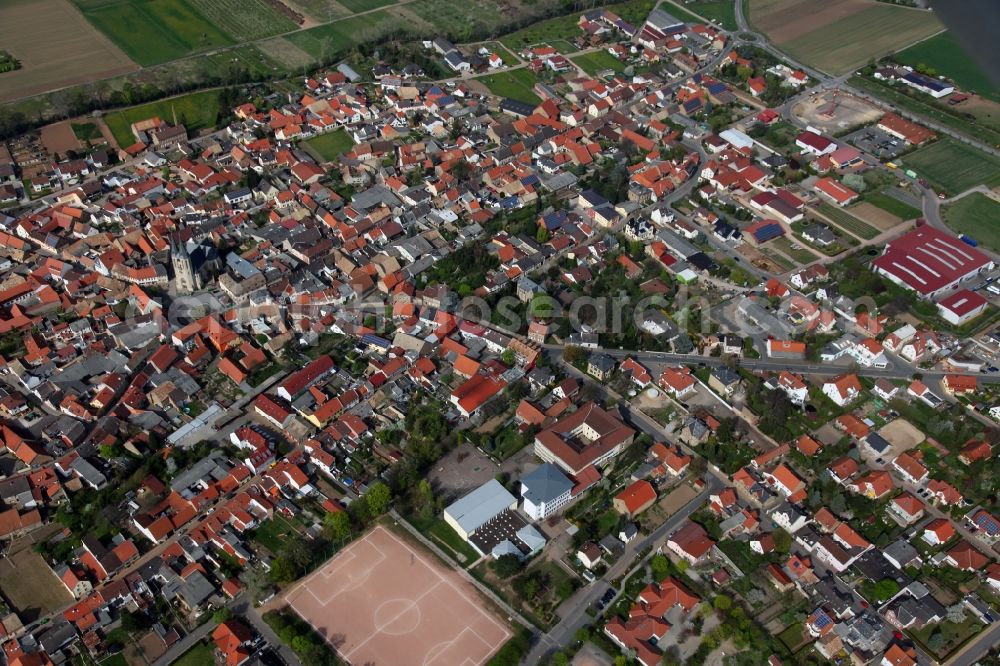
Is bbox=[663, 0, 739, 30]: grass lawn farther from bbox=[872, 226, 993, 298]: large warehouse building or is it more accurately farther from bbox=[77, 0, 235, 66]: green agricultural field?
bbox=[77, 0, 235, 66]: green agricultural field

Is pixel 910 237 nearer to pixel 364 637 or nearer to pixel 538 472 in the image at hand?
pixel 538 472

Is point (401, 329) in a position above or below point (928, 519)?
below

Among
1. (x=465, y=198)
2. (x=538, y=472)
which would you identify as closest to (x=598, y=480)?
(x=538, y=472)

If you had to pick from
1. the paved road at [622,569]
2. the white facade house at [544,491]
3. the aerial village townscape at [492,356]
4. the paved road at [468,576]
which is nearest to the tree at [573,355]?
the aerial village townscape at [492,356]

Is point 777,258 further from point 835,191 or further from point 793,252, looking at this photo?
point 835,191

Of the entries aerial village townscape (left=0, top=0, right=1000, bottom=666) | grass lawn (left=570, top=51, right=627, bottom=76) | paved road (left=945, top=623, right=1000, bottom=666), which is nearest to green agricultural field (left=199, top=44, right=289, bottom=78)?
aerial village townscape (left=0, top=0, right=1000, bottom=666)

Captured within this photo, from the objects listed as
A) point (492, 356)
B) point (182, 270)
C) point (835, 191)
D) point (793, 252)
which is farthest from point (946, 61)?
point (182, 270)
